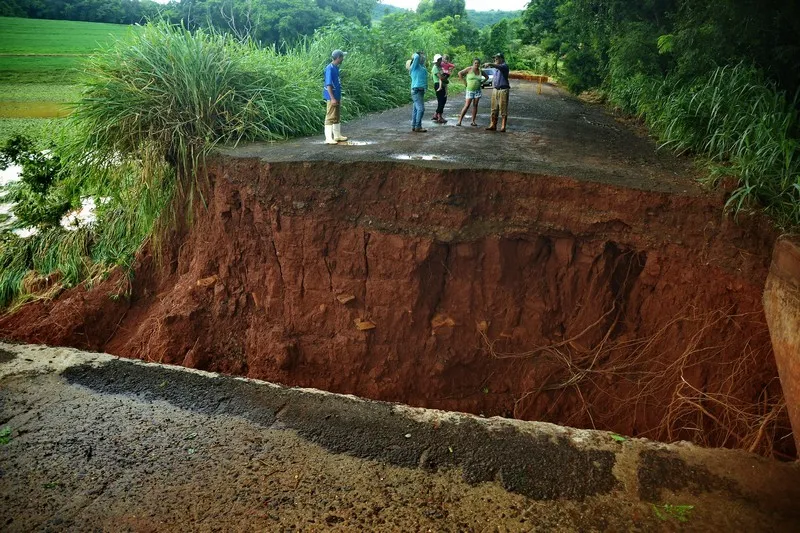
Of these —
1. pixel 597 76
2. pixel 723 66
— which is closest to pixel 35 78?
pixel 723 66

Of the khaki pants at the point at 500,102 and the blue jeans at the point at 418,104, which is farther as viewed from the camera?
the khaki pants at the point at 500,102

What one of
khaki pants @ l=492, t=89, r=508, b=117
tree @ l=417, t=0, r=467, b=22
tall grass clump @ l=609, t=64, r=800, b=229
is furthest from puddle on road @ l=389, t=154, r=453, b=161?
tree @ l=417, t=0, r=467, b=22

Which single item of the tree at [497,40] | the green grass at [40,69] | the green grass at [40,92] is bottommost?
the green grass at [40,92]

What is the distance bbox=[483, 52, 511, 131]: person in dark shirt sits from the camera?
7.34 m

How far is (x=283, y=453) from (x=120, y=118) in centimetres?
479

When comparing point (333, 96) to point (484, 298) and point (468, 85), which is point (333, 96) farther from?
point (484, 298)

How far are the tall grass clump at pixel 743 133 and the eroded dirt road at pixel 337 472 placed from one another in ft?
7.25

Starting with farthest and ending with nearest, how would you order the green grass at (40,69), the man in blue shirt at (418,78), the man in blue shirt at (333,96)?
1. the man in blue shirt at (418,78)
2. the man in blue shirt at (333,96)
3. the green grass at (40,69)

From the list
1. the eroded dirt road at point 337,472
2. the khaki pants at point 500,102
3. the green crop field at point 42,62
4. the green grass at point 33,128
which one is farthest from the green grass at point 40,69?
the khaki pants at point 500,102

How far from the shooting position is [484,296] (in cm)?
545

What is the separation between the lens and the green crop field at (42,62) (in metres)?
5.54

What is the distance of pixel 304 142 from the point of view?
6.86 metres

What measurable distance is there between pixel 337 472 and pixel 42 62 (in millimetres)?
5433

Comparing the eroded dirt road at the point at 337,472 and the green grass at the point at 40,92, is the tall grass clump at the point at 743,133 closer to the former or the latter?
the eroded dirt road at the point at 337,472
